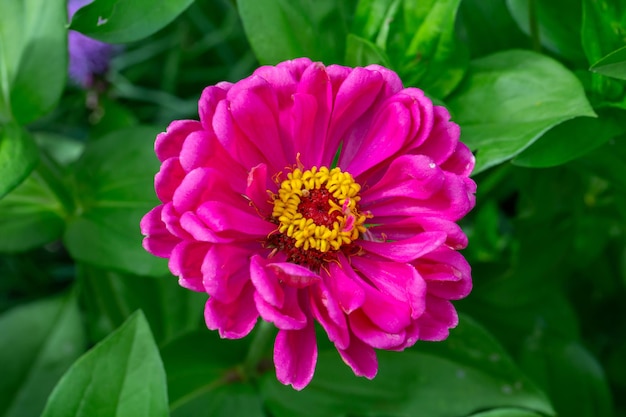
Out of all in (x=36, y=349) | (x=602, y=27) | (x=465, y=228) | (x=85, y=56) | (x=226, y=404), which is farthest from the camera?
(x=465, y=228)

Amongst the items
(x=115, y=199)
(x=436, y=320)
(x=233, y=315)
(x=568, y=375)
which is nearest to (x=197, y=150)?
(x=233, y=315)

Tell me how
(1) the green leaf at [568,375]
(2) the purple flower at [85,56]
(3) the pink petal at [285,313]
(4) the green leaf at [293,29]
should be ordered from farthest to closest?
1. (2) the purple flower at [85,56]
2. (1) the green leaf at [568,375]
3. (4) the green leaf at [293,29]
4. (3) the pink petal at [285,313]

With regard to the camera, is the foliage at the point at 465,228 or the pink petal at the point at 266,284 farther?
the foliage at the point at 465,228

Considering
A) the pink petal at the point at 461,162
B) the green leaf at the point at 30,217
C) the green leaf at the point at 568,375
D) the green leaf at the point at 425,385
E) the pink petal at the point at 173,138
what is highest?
the pink petal at the point at 173,138

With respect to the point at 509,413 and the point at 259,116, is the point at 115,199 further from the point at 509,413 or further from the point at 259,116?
the point at 509,413

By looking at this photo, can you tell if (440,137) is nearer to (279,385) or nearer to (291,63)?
(291,63)

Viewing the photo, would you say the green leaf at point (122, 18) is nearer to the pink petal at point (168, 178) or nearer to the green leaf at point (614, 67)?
the pink petal at point (168, 178)

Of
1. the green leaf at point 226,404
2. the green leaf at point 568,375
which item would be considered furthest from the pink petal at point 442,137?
the green leaf at point 568,375
